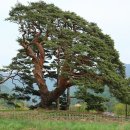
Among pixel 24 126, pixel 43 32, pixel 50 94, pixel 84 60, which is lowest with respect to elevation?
pixel 24 126

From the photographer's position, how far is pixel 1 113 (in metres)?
24.8

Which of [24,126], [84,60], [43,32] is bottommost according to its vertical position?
[24,126]

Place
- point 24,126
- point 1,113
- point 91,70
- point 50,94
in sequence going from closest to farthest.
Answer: point 24,126, point 1,113, point 91,70, point 50,94

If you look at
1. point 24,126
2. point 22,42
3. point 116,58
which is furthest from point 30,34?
point 24,126

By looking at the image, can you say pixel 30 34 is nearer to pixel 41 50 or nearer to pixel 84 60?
pixel 41 50

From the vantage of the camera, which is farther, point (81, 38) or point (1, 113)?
point (81, 38)

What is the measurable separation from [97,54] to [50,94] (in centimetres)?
478

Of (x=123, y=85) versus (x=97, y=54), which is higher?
(x=97, y=54)

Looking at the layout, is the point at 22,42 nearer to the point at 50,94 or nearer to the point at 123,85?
the point at 50,94

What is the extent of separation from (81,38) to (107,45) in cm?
336

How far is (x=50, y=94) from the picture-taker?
28.8 metres

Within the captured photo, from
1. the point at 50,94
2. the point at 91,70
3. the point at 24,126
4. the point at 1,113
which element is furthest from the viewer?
the point at 50,94

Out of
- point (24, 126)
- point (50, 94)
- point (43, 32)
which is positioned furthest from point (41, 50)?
point (24, 126)

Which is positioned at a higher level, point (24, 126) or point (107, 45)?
point (107, 45)
